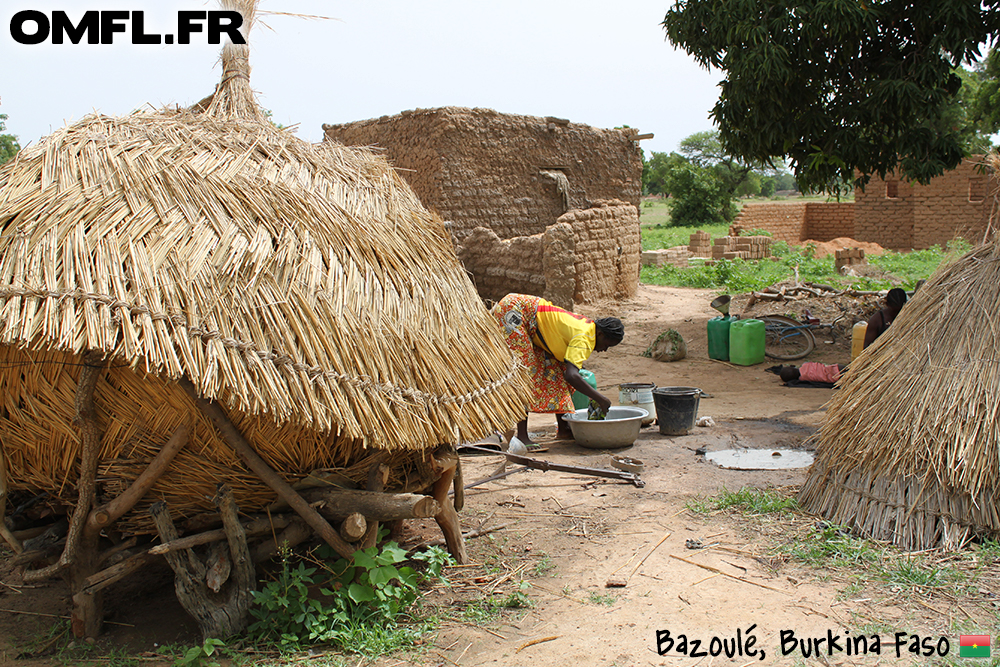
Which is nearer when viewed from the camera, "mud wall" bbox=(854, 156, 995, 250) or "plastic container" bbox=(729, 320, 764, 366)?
"plastic container" bbox=(729, 320, 764, 366)

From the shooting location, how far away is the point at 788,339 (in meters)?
9.09

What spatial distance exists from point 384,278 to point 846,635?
228cm

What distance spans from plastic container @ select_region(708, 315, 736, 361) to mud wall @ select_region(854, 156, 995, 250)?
9.51 meters

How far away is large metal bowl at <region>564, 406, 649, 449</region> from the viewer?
533cm

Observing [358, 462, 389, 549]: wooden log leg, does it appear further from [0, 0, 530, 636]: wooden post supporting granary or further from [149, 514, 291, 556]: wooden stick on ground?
[149, 514, 291, 556]: wooden stick on ground

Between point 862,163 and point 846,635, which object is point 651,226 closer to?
point 862,163

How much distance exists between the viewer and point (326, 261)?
120 inches

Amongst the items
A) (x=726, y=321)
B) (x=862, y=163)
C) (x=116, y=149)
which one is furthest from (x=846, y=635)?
(x=726, y=321)

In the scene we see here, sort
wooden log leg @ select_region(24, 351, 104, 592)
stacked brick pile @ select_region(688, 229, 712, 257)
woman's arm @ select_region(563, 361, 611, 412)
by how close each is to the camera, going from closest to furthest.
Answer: wooden log leg @ select_region(24, 351, 104, 592)
woman's arm @ select_region(563, 361, 611, 412)
stacked brick pile @ select_region(688, 229, 712, 257)

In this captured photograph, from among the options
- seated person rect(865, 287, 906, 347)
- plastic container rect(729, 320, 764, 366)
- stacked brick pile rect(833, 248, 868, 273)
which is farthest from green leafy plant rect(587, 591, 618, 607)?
stacked brick pile rect(833, 248, 868, 273)

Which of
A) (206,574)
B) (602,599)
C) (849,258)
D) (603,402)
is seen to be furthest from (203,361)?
(849,258)

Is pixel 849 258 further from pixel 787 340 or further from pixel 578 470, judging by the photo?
pixel 578 470

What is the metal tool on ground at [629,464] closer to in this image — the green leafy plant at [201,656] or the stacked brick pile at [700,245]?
the green leafy plant at [201,656]

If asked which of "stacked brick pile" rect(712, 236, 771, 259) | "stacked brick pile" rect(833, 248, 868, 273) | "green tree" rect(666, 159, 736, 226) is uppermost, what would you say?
"green tree" rect(666, 159, 736, 226)
